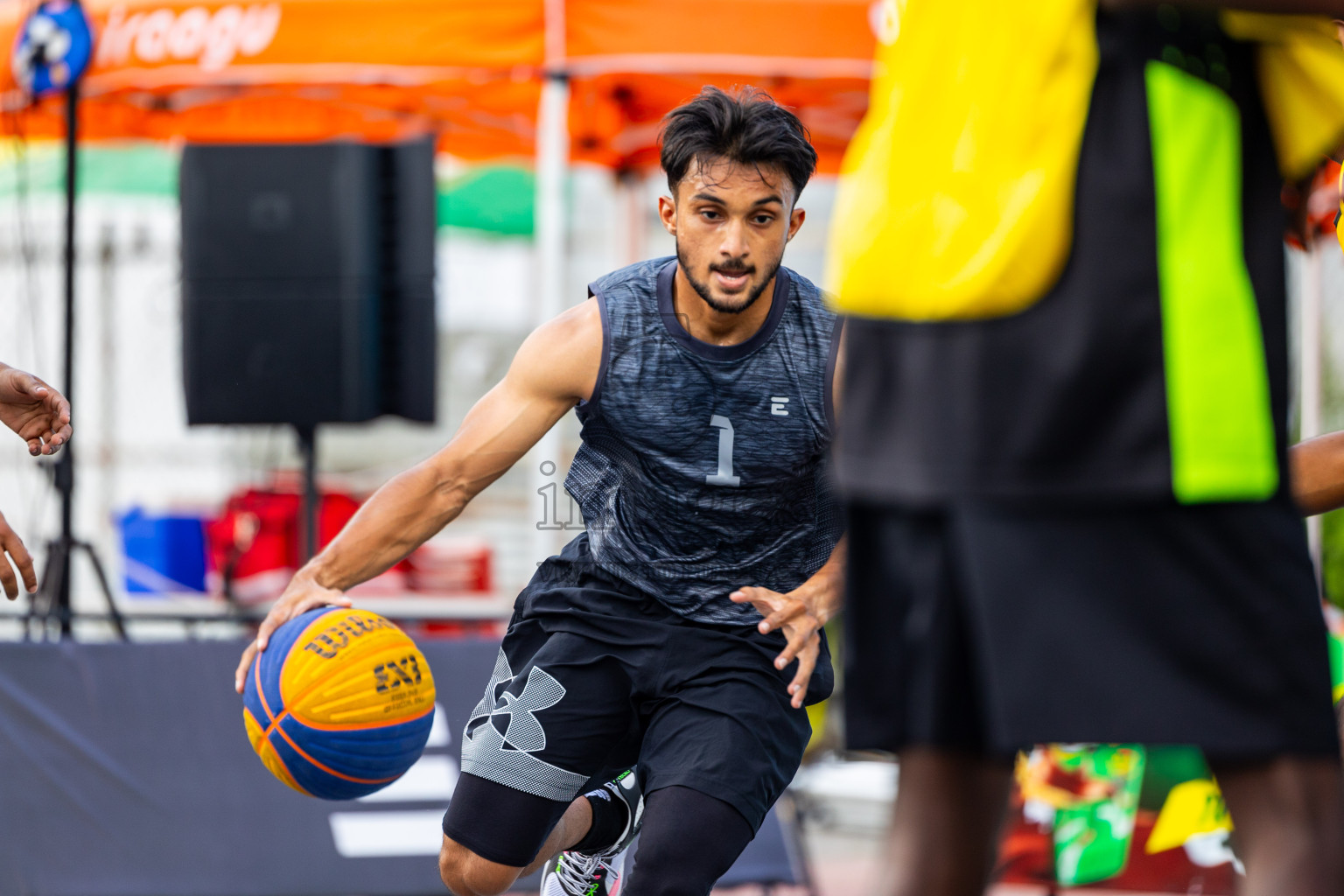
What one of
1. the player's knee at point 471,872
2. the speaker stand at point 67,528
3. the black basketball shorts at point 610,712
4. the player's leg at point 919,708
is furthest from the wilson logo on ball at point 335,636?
the speaker stand at point 67,528

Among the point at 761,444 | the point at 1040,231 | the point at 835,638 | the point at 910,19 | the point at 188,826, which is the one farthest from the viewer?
the point at 835,638

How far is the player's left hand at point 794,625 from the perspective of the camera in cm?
328

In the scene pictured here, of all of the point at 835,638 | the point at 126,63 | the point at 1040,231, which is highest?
the point at 126,63

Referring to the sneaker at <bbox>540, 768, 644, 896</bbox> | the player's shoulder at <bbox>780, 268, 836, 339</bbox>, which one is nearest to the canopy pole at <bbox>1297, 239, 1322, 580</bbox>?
the player's shoulder at <bbox>780, 268, 836, 339</bbox>

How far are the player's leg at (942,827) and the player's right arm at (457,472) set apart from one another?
175cm

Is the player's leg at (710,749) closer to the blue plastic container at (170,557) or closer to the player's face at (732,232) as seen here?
the player's face at (732,232)

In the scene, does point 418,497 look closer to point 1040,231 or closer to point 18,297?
point 1040,231

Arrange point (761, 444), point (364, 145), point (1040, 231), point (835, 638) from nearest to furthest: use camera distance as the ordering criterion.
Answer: point (1040, 231)
point (761, 444)
point (364, 145)
point (835, 638)

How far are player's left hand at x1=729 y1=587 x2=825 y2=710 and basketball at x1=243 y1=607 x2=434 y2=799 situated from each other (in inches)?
34.9

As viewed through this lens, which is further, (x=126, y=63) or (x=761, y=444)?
(x=126, y=63)

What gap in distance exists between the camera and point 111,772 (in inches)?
197

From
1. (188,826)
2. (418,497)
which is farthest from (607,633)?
(188,826)

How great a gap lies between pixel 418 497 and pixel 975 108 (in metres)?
2.01

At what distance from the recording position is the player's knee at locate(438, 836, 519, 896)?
341 cm
